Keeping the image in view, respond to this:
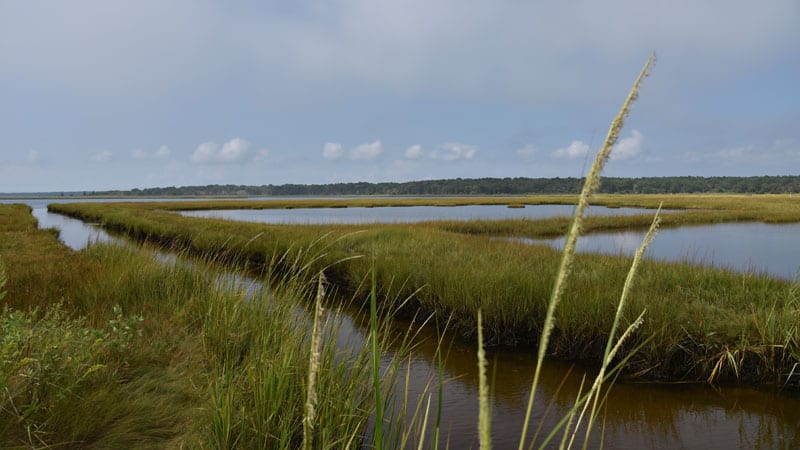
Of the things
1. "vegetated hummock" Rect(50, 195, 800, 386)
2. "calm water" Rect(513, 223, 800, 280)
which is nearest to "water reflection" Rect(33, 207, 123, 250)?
"vegetated hummock" Rect(50, 195, 800, 386)

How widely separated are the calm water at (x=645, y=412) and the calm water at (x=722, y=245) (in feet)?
30.8

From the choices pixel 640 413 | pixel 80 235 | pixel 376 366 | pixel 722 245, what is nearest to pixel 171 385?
pixel 376 366

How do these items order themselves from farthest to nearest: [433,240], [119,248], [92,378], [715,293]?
1. [433,240]
2. [119,248]
3. [715,293]
4. [92,378]

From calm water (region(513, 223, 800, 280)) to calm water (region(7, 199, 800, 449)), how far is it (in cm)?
939

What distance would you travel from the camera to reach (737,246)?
23.5 m

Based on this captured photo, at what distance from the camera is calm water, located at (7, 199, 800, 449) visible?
5.49 m

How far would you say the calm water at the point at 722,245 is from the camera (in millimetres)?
17769

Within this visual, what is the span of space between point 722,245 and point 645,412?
22003mm

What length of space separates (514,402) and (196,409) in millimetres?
4147

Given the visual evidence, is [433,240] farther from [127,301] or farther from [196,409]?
[196,409]

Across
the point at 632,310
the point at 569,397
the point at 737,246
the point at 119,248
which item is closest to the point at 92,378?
the point at 569,397

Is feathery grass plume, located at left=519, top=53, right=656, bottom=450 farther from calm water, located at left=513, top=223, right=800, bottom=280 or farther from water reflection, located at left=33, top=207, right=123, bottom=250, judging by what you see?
calm water, located at left=513, top=223, right=800, bottom=280

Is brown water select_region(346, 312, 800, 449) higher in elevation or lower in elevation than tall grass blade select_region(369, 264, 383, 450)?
lower

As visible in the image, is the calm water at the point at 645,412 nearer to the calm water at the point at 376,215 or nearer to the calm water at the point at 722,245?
the calm water at the point at 722,245
